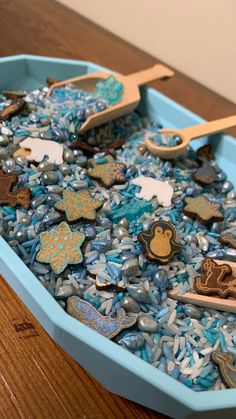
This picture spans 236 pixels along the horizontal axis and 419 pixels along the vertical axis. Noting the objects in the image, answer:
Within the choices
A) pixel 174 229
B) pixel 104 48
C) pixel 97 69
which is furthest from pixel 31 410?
pixel 104 48

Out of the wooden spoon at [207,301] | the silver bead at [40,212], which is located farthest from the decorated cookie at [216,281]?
the silver bead at [40,212]

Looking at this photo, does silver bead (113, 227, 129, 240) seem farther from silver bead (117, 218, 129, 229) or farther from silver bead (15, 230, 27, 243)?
silver bead (15, 230, 27, 243)

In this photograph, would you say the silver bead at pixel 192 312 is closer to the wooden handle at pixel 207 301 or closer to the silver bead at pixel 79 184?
the wooden handle at pixel 207 301

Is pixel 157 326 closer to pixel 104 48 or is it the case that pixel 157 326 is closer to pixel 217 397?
pixel 217 397

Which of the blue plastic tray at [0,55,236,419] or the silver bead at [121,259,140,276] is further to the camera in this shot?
the silver bead at [121,259,140,276]

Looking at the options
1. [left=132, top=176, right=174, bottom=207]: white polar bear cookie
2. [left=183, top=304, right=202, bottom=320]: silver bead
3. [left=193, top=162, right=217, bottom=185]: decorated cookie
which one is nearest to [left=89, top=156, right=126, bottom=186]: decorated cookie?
[left=132, top=176, right=174, bottom=207]: white polar bear cookie

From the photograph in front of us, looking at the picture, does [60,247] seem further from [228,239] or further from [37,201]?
[228,239]

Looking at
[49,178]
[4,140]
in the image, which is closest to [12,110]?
[4,140]
